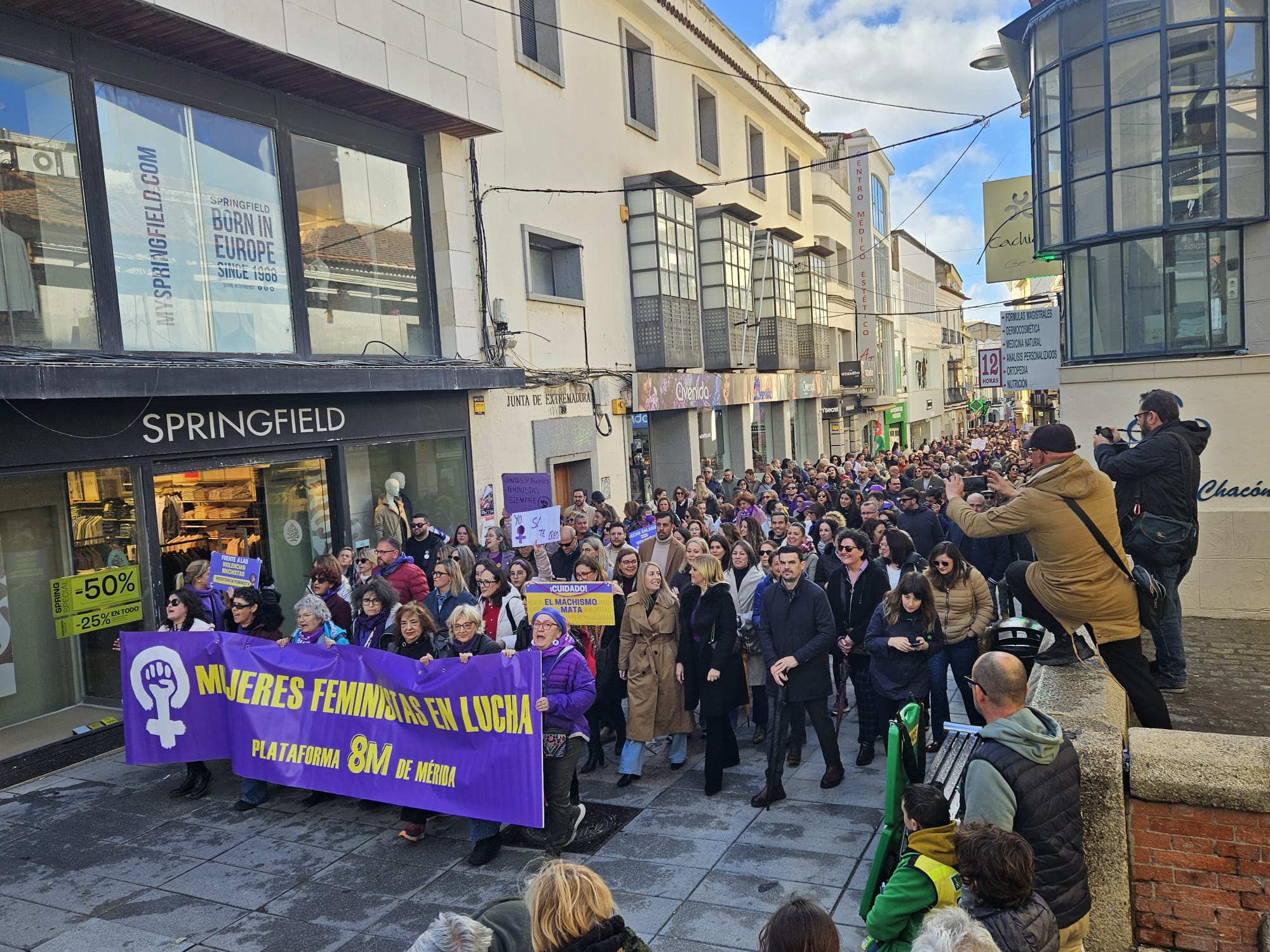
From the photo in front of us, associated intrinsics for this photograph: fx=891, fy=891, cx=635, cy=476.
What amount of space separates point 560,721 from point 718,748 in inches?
58.7

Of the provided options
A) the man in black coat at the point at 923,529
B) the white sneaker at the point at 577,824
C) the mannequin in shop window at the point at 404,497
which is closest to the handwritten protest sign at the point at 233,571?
the white sneaker at the point at 577,824

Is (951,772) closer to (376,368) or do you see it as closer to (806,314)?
(376,368)

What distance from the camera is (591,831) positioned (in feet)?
21.0

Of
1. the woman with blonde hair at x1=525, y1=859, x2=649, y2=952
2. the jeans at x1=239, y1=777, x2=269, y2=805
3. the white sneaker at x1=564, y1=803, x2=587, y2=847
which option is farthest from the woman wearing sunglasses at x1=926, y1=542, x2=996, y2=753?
the jeans at x1=239, y1=777, x2=269, y2=805

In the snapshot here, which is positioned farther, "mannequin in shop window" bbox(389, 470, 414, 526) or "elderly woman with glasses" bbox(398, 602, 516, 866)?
"mannequin in shop window" bbox(389, 470, 414, 526)

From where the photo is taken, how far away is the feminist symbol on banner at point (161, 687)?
7.36 meters

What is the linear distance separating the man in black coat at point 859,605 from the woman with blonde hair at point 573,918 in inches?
A: 193

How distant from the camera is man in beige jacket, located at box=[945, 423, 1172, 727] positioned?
4828mm

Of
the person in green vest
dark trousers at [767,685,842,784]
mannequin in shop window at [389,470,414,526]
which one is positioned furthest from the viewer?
mannequin in shop window at [389,470,414,526]

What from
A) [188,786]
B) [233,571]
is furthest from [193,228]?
[188,786]

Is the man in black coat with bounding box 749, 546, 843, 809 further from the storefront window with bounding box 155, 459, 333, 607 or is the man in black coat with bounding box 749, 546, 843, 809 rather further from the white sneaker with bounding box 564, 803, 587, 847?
the storefront window with bounding box 155, 459, 333, 607

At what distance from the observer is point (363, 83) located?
11.6 metres

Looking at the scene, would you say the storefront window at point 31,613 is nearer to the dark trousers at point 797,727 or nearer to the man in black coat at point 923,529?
the dark trousers at point 797,727

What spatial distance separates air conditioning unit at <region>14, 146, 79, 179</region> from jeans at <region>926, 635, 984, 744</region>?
9.46 meters
